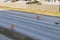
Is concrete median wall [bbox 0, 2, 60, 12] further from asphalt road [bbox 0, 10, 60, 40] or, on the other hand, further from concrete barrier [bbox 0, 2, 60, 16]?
asphalt road [bbox 0, 10, 60, 40]

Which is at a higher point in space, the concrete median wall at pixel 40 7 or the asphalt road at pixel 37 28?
the asphalt road at pixel 37 28

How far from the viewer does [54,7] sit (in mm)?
36156

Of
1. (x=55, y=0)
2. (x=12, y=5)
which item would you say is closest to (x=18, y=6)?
(x=12, y=5)

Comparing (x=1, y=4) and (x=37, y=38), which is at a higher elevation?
(x=37, y=38)

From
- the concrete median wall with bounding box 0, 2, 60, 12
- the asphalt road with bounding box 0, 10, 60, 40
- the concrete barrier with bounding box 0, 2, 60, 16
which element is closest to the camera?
the asphalt road with bounding box 0, 10, 60, 40

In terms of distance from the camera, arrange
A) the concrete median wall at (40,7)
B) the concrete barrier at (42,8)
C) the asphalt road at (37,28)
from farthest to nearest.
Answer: the concrete median wall at (40,7) < the concrete barrier at (42,8) < the asphalt road at (37,28)

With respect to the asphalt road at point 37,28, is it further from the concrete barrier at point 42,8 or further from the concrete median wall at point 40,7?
the concrete median wall at point 40,7

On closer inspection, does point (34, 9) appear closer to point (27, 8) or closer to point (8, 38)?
point (27, 8)

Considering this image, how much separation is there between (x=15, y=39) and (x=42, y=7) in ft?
89.4

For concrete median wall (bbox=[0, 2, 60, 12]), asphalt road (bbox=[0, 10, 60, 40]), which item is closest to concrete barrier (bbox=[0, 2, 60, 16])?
concrete median wall (bbox=[0, 2, 60, 12])

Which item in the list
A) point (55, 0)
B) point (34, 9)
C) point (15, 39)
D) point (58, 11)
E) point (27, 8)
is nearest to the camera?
point (15, 39)

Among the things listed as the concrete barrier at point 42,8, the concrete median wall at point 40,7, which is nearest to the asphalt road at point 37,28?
the concrete barrier at point 42,8

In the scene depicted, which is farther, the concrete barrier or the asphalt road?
the concrete barrier

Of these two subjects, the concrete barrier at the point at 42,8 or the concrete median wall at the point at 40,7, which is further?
the concrete median wall at the point at 40,7
